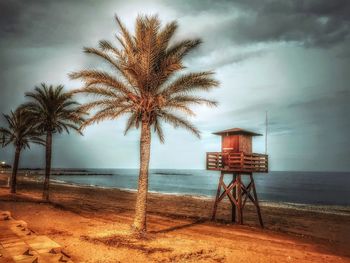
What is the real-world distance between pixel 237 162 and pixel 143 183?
8096mm

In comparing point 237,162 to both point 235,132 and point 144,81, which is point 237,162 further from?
point 144,81

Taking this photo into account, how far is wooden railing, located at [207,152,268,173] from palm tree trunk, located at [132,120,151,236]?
774cm

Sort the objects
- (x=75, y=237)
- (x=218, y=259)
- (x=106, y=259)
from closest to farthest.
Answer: (x=106, y=259) < (x=218, y=259) < (x=75, y=237)

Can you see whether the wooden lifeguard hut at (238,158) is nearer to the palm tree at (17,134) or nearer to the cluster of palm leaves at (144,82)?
the cluster of palm leaves at (144,82)

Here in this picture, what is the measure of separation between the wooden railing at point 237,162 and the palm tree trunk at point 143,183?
Answer: 7736 mm

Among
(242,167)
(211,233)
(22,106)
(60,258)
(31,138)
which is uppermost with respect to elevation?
(22,106)

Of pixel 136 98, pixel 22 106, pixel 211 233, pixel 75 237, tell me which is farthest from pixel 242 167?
pixel 22 106

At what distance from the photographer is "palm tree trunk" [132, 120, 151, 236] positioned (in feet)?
41.8

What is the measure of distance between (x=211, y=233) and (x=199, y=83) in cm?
740

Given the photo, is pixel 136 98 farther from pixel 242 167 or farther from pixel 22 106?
pixel 22 106

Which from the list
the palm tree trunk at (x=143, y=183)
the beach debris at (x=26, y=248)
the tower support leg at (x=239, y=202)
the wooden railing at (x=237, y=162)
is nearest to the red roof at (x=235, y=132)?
the wooden railing at (x=237, y=162)

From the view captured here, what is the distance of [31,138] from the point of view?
28250mm

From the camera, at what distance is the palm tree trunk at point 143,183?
1273 cm

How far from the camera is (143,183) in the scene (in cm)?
1276
